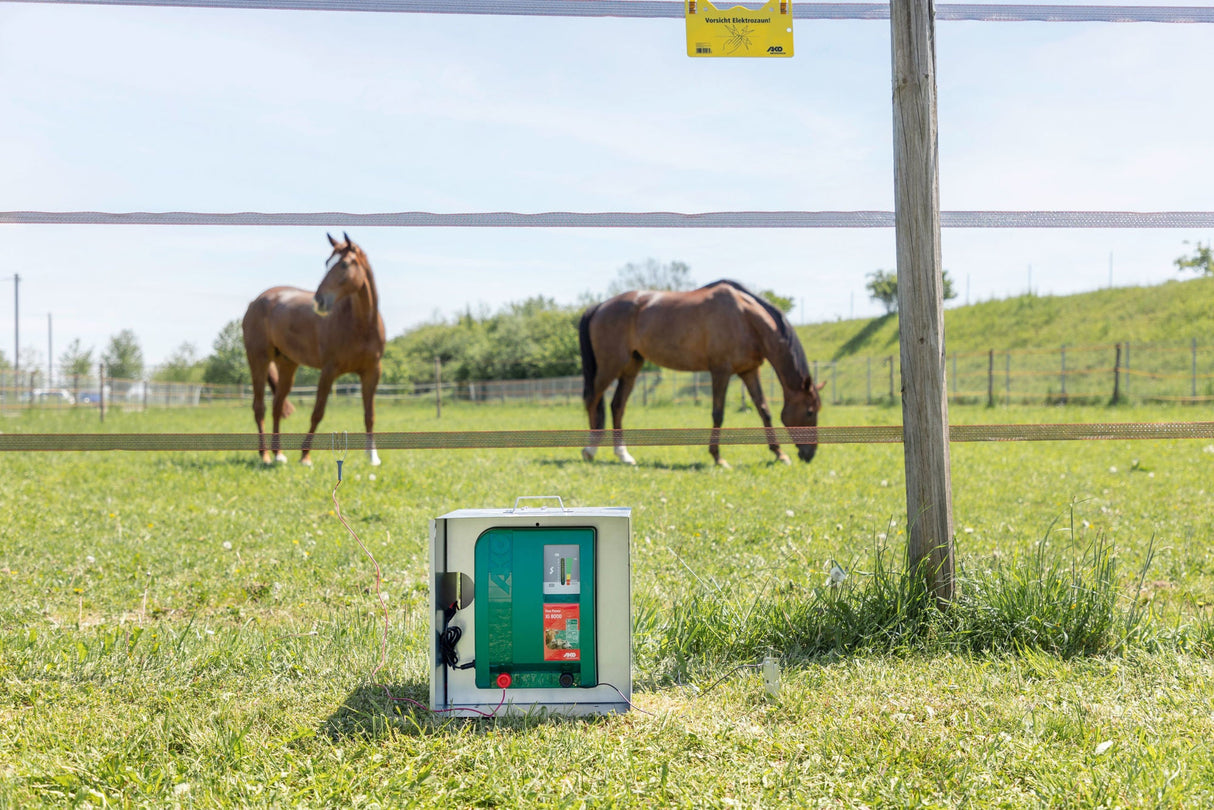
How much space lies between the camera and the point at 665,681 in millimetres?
2424

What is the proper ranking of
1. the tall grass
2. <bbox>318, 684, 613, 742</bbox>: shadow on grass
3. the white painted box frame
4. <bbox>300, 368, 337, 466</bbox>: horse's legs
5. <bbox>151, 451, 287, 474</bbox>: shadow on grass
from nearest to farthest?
<bbox>318, 684, 613, 742</bbox>: shadow on grass → the white painted box frame → the tall grass → <bbox>151, 451, 287, 474</bbox>: shadow on grass → <bbox>300, 368, 337, 466</bbox>: horse's legs

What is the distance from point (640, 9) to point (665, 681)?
2358 mm

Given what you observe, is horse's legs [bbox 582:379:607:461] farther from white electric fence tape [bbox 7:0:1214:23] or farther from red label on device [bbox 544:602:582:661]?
red label on device [bbox 544:602:582:661]

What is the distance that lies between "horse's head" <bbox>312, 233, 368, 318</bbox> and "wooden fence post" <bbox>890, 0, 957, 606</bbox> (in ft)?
21.0

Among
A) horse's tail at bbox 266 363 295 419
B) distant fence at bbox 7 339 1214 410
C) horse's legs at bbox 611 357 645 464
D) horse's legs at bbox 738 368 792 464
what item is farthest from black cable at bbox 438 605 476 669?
distant fence at bbox 7 339 1214 410

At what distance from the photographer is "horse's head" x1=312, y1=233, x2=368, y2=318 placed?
25.8 ft

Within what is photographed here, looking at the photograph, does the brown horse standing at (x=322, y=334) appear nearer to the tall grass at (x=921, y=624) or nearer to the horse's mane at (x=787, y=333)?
the horse's mane at (x=787, y=333)

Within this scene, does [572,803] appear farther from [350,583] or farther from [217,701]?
[350,583]

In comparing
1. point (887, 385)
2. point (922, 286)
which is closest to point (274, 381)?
point (922, 286)

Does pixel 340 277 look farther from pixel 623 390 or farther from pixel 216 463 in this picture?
pixel 623 390

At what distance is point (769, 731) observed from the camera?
2.06m

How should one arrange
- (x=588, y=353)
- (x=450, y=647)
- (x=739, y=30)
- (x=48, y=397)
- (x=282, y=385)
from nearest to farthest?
(x=450, y=647) < (x=739, y=30) < (x=282, y=385) < (x=588, y=353) < (x=48, y=397)

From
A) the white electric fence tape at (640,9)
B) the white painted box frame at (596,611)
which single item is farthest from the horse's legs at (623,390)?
the white painted box frame at (596,611)

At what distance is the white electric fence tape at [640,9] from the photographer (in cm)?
282
